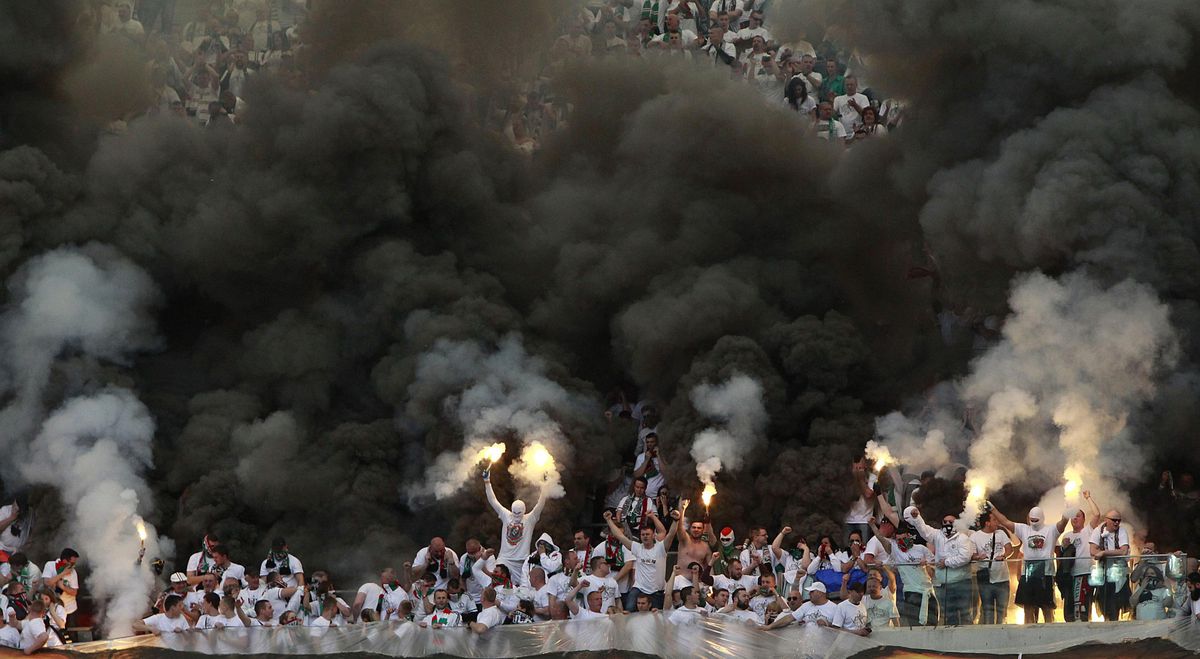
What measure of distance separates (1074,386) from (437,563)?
30.1ft

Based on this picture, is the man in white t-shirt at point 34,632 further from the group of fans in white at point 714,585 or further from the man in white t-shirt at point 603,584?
the man in white t-shirt at point 603,584

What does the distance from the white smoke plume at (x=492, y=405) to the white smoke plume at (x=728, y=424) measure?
2035 mm

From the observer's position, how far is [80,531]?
32.1m

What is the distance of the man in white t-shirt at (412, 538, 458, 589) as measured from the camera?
27.2m

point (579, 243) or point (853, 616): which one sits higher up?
point (579, 243)

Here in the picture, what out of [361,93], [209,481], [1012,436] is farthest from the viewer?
[361,93]

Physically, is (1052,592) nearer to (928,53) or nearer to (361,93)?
(928,53)

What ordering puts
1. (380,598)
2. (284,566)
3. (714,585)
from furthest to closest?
(284,566), (380,598), (714,585)

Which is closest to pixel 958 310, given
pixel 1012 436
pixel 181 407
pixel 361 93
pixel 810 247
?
pixel 810 247

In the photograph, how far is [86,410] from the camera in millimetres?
33594

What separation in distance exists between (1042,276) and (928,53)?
482 cm

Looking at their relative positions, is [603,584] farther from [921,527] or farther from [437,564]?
[921,527]

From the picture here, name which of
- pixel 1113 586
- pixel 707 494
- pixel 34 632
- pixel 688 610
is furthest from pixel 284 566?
pixel 1113 586

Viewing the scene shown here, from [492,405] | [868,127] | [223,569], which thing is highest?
[868,127]
